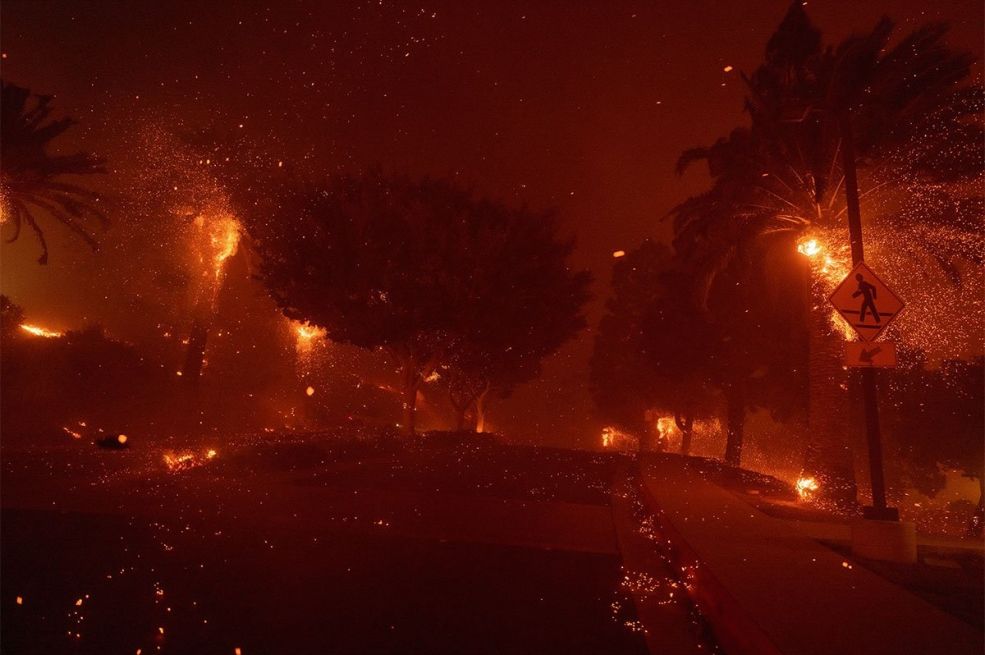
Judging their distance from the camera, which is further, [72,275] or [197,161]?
[72,275]

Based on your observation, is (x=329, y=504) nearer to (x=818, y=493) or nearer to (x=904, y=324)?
(x=818, y=493)

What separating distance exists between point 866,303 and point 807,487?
771 centimetres

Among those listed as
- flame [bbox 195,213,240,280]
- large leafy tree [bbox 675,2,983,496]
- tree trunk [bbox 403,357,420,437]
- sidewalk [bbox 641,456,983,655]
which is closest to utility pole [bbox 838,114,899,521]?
sidewalk [bbox 641,456,983,655]

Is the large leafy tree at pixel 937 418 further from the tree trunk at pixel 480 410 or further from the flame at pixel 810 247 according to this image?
the tree trunk at pixel 480 410

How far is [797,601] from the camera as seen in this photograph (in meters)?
7.01

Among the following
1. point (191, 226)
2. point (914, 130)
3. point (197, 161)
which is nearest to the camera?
point (914, 130)

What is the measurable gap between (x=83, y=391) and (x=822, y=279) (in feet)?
78.9

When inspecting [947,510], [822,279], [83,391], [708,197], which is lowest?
[947,510]

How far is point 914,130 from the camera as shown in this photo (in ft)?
53.3

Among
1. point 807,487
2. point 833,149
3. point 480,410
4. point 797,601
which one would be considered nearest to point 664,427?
point 480,410

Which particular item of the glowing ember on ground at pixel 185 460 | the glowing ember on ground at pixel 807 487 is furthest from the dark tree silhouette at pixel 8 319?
the glowing ember on ground at pixel 807 487

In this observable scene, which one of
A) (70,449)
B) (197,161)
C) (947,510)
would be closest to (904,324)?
(70,449)

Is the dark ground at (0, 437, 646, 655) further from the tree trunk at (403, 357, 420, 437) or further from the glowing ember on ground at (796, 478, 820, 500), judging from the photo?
the tree trunk at (403, 357, 420, 437)

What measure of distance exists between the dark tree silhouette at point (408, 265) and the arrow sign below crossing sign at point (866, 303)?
56.3ft
